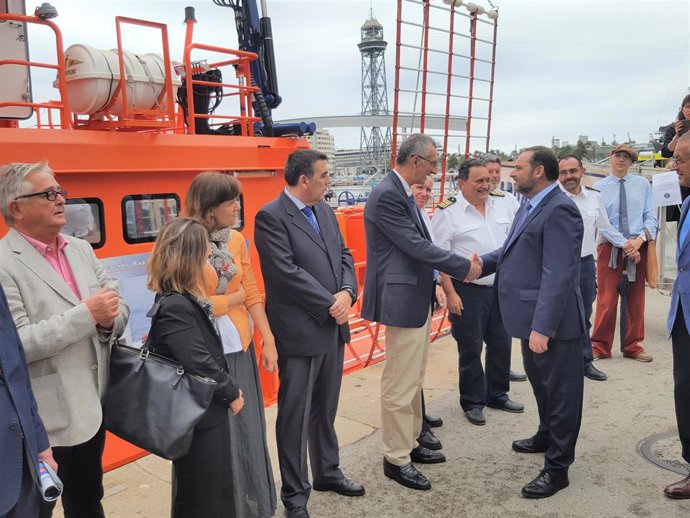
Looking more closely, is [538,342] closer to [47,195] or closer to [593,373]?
[593,373]

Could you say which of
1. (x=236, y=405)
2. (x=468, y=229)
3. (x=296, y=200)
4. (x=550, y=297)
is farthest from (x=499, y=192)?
(x=236, y=405)

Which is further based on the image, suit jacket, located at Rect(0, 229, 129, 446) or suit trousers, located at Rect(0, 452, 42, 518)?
suit jacket, located at Rect(0, 229, 129, 446)

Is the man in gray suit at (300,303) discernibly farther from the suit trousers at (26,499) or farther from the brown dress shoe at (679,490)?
the brown dress shoe at (679,490)

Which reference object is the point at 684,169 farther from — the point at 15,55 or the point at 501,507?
the point at 15,55

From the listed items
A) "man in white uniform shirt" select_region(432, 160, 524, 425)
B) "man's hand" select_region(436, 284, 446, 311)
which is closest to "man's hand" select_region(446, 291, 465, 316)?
"man's hand" select_region(436, 284, 446, 311)

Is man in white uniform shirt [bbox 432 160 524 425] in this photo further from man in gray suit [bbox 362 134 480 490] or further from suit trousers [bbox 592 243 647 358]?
suit trousers [bbox 592 243 647 358]

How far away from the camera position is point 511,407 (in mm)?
4984

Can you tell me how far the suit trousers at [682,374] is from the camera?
349 centimetres

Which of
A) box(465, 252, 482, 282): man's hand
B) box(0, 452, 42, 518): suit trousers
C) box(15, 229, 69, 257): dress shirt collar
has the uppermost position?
box(15, 229, 69, 257): dress shirt collar

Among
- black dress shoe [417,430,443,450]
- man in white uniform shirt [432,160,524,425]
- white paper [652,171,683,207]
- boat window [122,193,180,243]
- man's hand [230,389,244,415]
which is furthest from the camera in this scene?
white paper [652,171,683,207]

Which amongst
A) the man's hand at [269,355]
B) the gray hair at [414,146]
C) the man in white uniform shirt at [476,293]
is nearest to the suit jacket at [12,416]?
the man's hand at [269,355]

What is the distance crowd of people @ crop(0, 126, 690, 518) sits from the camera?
244cm

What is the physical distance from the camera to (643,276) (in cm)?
616

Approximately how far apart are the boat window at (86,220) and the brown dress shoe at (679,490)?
417cm
